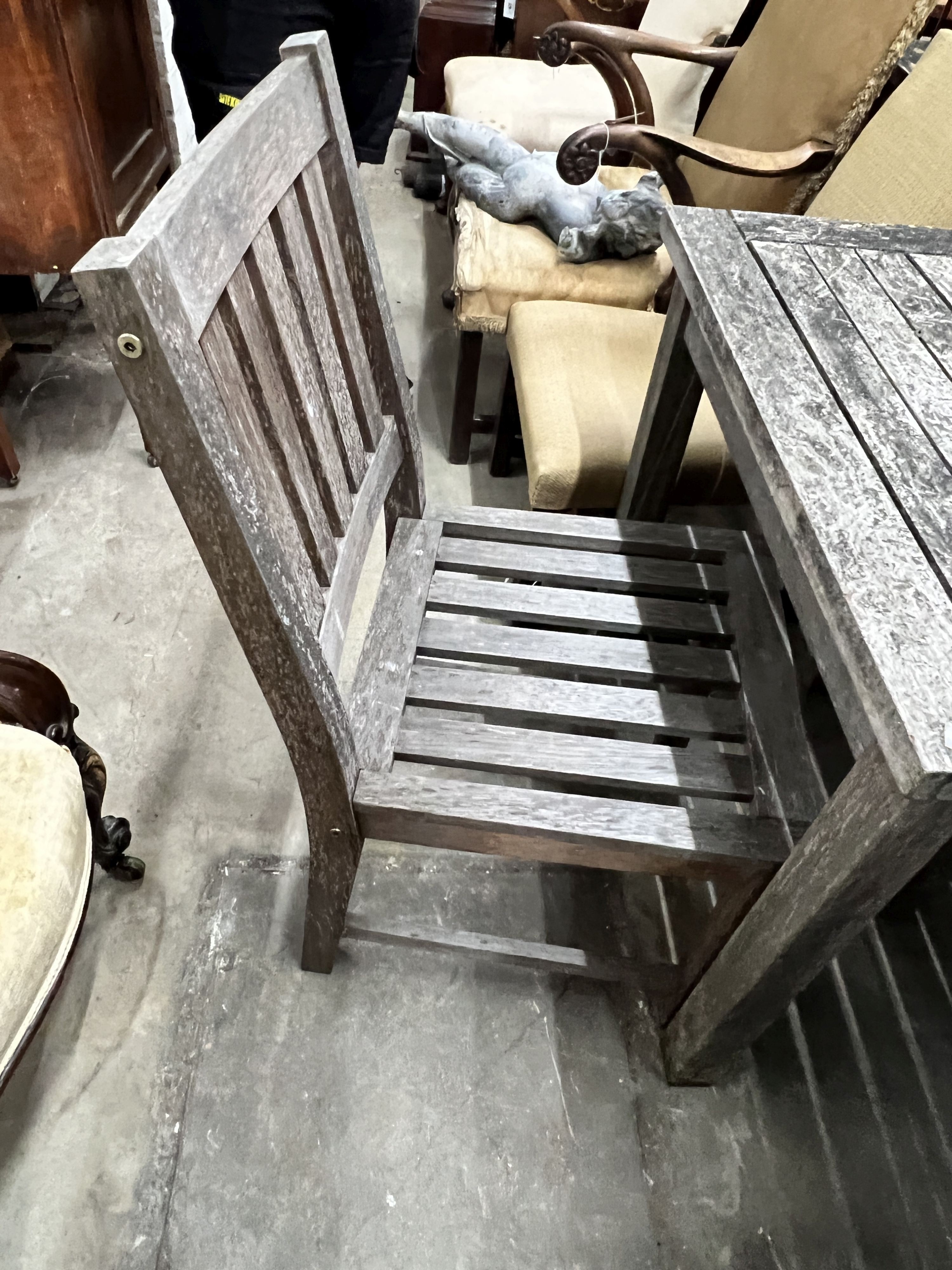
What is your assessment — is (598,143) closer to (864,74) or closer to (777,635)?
(864,74)

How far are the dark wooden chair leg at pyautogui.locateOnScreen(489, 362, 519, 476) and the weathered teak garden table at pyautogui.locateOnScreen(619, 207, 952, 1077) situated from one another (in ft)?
2.24

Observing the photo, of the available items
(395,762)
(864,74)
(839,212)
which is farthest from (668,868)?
(864,74)

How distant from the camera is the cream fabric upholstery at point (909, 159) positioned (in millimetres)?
1334

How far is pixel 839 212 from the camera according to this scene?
1549mm

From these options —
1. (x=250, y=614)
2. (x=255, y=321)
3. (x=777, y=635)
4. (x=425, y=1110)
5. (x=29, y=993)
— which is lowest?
(x=425, y=1110)

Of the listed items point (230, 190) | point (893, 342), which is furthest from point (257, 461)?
point (893, 342)

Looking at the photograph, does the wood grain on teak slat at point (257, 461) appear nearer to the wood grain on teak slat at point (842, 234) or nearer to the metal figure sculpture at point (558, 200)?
the wood grain on teak slat at point (842, 234)

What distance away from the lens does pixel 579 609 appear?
3.55 feet

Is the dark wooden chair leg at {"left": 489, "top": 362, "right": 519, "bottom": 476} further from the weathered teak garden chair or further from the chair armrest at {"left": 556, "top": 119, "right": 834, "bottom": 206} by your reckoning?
the weathered teak garden chair

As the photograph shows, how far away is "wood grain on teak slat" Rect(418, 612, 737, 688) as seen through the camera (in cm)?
102

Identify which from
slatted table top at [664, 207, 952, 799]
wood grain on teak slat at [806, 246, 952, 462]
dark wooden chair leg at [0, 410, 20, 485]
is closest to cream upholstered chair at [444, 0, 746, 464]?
slatted table top at [664, 207, 952, 799]

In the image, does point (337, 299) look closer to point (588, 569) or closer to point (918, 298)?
point (588, 569)

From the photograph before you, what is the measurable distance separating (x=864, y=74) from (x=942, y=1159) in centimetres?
188

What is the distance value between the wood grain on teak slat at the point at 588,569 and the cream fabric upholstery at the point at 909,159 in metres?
0.64
